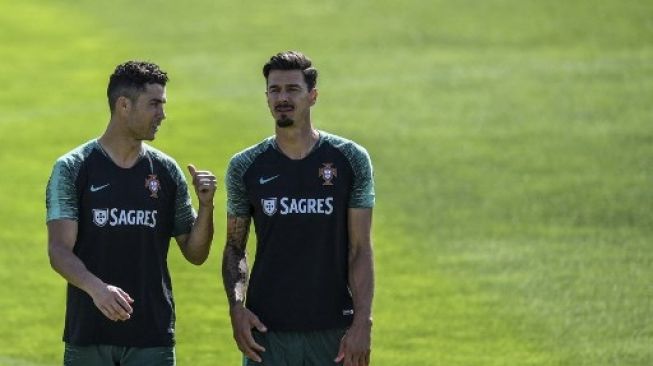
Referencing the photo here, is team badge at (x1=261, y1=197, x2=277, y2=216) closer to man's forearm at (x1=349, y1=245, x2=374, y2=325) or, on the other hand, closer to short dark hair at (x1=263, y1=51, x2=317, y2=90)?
man's forearm at (x1=349, y1=245, x2=374, y2=325)

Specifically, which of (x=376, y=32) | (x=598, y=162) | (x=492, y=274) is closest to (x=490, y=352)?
(x=492, y=274)

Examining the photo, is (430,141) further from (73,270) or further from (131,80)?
(73,270)

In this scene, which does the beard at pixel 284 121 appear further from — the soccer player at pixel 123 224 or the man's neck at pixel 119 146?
the man's neck at pixel 119 146

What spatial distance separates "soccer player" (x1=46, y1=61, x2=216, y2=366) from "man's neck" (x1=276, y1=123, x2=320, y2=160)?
485 mm

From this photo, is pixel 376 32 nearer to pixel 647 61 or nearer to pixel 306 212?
pixel 647 61

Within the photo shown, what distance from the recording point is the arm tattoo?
8250mm

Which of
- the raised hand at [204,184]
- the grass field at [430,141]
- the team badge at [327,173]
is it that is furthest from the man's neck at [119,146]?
the grass field at [430,141]

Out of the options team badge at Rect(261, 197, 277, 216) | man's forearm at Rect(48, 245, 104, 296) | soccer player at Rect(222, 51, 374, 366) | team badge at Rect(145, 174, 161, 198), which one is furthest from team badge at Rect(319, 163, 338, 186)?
man's forearm at Rect(48, 245, 104, 296)

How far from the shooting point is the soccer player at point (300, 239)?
322 inches

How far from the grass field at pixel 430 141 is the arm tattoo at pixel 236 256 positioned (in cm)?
408

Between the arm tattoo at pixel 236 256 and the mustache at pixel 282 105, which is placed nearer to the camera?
the mustache at pixel 282 105

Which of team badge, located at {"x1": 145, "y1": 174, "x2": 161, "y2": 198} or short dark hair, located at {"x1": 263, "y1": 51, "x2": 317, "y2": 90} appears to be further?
team badge, located at {"x1": 145, "y1": 174, "x2": 161, "y2": 198}

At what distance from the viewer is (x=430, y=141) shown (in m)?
18.5

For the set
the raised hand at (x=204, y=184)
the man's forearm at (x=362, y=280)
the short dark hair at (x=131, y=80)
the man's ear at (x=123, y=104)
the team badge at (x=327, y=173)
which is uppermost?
the short dark hair at (x=131, y=80)
